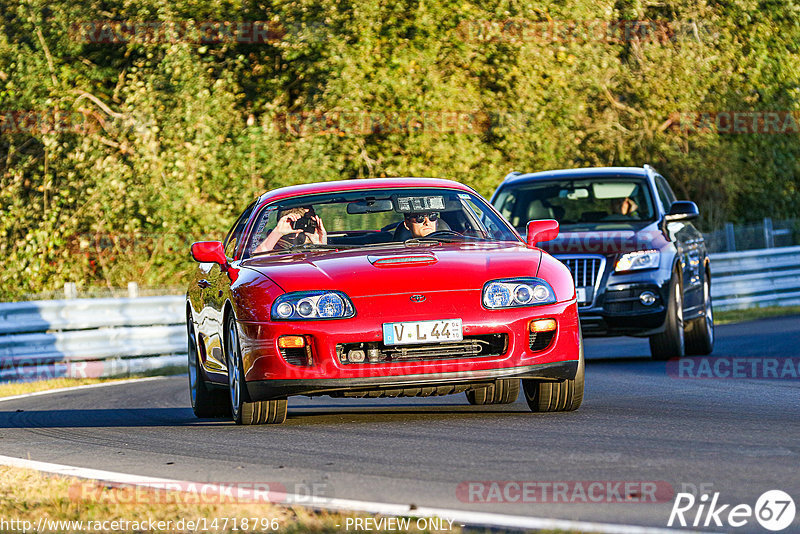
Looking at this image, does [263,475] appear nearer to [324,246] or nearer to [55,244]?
[324,246]

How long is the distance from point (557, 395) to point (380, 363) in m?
1.27

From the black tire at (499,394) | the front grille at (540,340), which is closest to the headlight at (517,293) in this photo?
the front grille at (540,340)

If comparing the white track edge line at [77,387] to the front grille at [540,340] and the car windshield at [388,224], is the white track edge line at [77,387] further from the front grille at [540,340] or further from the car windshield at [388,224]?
the front grille at [540,340]

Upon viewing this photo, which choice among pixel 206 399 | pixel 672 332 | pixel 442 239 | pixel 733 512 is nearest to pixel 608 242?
pixel 672 332

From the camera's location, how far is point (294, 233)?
9.26m

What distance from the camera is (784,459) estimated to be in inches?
250

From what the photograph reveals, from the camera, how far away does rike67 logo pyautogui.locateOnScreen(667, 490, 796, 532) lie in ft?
16.4

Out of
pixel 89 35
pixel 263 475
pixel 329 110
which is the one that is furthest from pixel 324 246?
pixel 89 35

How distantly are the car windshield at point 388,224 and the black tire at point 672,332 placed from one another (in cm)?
435

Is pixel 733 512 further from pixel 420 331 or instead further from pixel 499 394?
pixel 499 394

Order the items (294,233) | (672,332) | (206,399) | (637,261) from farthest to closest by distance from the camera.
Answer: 1. (672,332)
2. (637,261)
3. (206,399)
4. (294,233)

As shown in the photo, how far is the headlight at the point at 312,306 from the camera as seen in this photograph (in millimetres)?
7863

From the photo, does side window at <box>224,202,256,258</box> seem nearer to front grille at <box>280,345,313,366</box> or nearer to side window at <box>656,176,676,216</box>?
front grille at <box>280,345,313,366</box>

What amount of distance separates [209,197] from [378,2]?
439 centimetres
